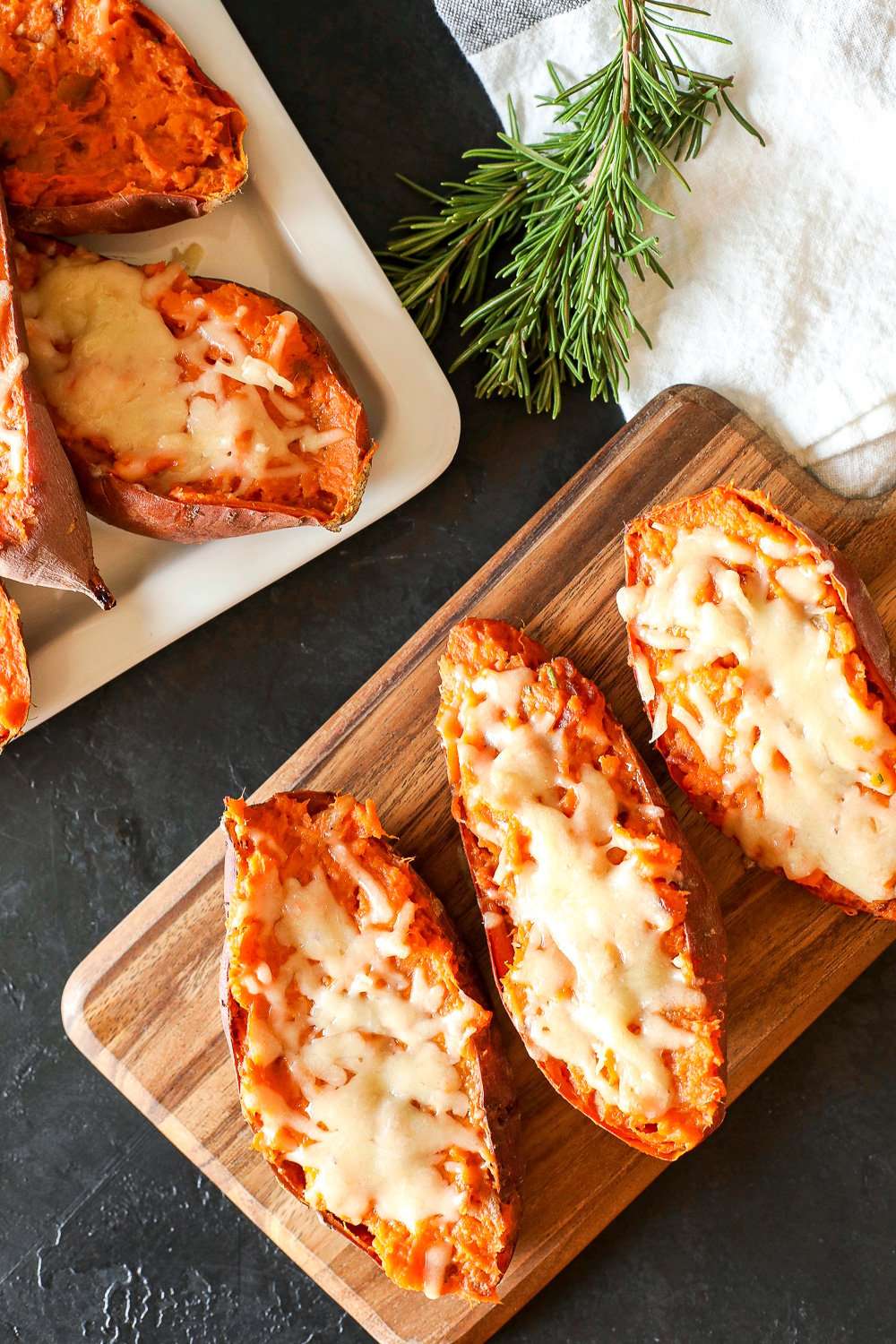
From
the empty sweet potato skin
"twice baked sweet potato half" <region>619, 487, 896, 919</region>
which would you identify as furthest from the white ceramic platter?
"twice baked sweet potato half" <region>619, 487, 896, 919</region>

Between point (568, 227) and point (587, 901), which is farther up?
point (568, 227)

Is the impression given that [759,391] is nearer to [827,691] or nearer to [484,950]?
[827,691]

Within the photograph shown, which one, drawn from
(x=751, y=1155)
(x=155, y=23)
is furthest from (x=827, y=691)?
(x=155, y=23)

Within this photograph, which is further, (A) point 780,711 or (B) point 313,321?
(B) point 313,321

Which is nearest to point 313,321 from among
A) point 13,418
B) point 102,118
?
point 102,118

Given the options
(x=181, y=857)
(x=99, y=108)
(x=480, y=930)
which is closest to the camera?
(x=99, y=108)

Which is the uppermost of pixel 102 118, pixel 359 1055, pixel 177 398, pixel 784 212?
pixel 102 118

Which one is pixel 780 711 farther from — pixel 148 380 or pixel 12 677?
pixel 12 677

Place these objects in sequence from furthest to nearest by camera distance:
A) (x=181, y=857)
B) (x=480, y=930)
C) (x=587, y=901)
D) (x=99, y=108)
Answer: (x=181, y=857) < (x=480, y=930) < (x=99, y=108) < (x=587, y=901)
